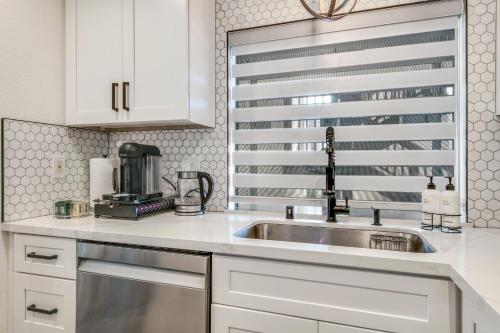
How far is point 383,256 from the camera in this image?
98cm

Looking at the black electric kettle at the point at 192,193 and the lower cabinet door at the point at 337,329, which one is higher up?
the black electric kettle at the point at 192,193

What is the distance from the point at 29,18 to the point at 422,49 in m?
2.06

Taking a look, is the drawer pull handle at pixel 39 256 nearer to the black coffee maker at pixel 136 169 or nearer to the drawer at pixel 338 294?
the black coffee maker at pixel 136 169

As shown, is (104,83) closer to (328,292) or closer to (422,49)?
(328,292)

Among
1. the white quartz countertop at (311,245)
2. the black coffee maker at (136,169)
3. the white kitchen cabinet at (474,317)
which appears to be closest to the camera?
the white kitchen cabinet at (474,317)

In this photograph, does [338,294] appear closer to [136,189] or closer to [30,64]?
[136,189]

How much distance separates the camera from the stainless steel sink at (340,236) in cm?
138

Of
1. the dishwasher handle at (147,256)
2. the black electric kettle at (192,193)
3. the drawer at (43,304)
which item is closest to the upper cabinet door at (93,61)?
the black electric kettle at (192,193)

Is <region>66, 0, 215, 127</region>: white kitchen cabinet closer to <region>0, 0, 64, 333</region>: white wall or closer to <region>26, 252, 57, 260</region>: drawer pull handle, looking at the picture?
<region>0, 0, 64, 333</region>: white wall

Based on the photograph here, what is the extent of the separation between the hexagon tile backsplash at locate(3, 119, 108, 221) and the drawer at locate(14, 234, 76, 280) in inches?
7.3

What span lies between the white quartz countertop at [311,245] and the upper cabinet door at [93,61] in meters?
0.62

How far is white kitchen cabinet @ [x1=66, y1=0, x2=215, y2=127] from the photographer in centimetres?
164

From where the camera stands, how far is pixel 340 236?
4.96ft

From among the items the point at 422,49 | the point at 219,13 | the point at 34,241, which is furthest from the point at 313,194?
the point at 34,241
